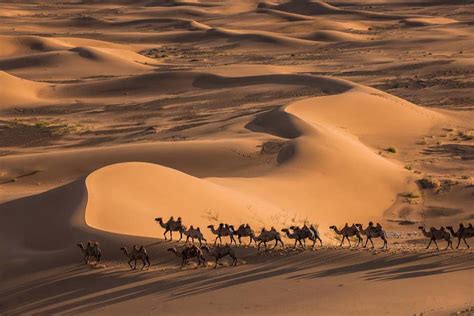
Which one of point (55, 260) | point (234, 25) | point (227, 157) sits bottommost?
point (234, 25)

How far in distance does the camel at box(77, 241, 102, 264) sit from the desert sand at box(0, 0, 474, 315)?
19cm

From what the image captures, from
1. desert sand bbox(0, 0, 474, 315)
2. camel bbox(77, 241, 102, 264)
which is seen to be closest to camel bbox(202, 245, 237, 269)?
desert sand bbox(0, 0, 474, 315)

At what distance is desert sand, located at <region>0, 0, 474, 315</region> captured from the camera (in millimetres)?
12898

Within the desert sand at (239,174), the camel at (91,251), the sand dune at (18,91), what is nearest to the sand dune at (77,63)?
the desert sand at (239,174)

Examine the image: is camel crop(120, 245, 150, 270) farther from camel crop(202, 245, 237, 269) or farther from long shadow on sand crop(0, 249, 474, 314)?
camel crop(202, 245, 237, 269)

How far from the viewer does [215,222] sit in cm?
1816

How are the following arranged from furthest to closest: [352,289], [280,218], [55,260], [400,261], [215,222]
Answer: [280,218] → [215,222] → [55,260] → [400,261] → [352,289]

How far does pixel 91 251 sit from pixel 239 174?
35.9 ft

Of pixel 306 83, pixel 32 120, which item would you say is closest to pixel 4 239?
pixel 32 120

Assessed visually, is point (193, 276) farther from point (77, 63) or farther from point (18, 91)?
point (77, 63)

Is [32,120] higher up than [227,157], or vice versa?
[227,157]

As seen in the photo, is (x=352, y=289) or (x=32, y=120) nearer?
(x=352, y=289)

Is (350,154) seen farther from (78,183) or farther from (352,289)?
(352,289)

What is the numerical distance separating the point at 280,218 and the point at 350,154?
7178 mm
